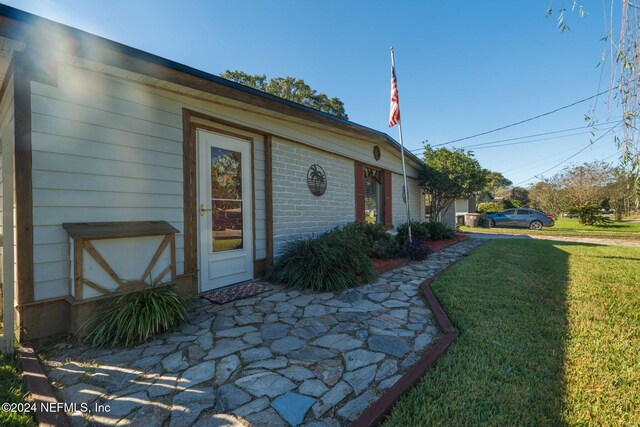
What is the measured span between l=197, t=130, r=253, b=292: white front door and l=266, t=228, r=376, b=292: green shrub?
1.97ft

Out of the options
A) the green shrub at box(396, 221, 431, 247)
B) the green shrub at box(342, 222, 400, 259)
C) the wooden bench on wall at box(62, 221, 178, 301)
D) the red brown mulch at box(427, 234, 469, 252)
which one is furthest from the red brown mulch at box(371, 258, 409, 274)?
the wooden bench on wall at box(62, 221, 178, 301)

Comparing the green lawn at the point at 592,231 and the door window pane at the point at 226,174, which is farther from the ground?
the door window pane at the point at 226,174

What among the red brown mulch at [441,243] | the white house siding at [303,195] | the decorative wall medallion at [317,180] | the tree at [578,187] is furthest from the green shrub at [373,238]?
the tree at [578,187]

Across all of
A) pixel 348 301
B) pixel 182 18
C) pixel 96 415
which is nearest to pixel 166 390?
pixel 96 415

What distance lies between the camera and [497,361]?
6.47 feet

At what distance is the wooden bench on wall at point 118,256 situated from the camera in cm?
238

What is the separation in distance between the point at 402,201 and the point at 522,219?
1100 centimetres

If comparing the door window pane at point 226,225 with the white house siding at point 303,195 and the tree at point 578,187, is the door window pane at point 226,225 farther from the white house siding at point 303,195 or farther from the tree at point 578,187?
the tree at point 578,187

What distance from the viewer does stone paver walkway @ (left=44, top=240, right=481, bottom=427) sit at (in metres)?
1.51

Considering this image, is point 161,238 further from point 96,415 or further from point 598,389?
point 598,389

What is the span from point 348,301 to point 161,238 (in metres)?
2.30

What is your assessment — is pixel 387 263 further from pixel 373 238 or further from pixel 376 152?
pixel 376 152

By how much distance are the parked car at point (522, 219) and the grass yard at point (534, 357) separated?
1306 cm

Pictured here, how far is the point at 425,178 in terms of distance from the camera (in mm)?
10078
